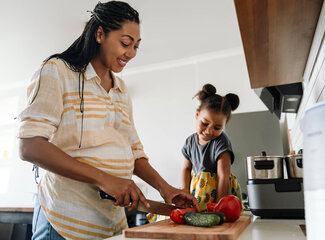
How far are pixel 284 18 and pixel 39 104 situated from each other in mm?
681

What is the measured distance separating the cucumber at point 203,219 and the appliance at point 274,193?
0.26 metres

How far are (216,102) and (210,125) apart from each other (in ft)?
0.51

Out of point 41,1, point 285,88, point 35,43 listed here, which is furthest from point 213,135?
point 35,43

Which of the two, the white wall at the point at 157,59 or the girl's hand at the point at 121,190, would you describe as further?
the white wall at the point at 157,59

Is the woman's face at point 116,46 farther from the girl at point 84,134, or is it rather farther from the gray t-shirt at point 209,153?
the gray t-shirt at point 209,153

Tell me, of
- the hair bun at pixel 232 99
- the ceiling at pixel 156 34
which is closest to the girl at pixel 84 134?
the hair bun at pixel 232 99

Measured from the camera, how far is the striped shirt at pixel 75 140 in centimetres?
71

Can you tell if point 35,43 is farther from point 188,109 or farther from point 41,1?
point 188,109

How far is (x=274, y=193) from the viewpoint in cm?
95

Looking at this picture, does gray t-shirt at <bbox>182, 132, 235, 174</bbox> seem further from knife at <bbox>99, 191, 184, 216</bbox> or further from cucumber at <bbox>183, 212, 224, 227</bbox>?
cucumber at <bbox>183, 212, 224, 227</bbox>

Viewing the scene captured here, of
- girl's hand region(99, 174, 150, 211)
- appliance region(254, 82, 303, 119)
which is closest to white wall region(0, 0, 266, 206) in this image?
appliance region(254, 82, 303, 119)

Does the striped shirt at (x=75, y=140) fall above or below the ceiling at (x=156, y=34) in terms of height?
below

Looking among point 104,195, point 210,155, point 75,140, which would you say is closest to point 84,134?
point 75,140

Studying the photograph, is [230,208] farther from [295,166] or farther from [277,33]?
[277,33]
